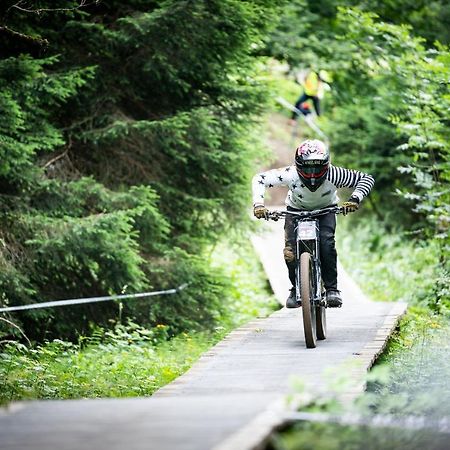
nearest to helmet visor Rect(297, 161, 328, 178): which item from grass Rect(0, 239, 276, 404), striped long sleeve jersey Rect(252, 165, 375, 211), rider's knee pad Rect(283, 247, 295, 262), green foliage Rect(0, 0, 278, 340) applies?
striped long sleeve jersey Rect(252, 165, 375, 211)

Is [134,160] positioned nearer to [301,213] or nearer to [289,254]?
[301,213]

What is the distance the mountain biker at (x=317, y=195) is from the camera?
29.1ft

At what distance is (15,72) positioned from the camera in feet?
33.3

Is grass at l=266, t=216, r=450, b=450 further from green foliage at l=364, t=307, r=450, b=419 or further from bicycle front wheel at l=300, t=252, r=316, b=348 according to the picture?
bicycle front wheel at l=300, t=252, r=316, b=348

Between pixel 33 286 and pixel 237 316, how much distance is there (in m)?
4.58

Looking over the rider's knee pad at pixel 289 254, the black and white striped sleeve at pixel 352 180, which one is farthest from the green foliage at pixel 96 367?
the black and white striped sleeve at pixel 352 180

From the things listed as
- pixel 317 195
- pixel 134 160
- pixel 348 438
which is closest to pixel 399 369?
pixel 317 195

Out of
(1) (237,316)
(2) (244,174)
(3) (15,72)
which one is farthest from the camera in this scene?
(1) (237,316)

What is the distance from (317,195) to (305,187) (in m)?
0.15

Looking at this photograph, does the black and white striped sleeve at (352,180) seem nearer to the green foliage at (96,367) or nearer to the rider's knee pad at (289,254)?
the rider's knee pad at (289,254)

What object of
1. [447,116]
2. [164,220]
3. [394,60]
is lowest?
[164,220]

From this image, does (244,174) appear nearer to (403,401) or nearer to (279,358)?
(279,358)

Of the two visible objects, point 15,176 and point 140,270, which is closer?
point 15,176

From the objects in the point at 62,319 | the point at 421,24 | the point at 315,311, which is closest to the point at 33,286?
the point at 62,319
